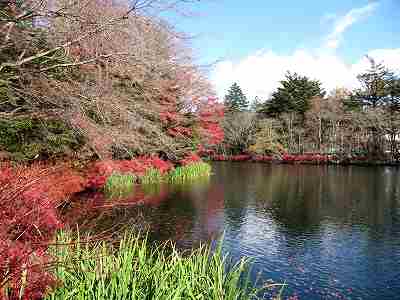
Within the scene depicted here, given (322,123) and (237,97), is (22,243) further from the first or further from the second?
(237,97)

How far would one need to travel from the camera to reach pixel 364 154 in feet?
125

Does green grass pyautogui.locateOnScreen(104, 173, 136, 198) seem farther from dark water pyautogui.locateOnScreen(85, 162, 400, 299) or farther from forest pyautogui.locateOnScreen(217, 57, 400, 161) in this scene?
forest pyautogui.locateOnScreen(217, 57, 400, 161)

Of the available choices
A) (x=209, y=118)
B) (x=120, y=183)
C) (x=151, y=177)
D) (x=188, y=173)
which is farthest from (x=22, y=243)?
(x=209, y=118)

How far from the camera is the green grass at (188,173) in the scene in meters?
23.3

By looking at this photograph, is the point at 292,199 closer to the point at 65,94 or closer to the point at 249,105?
the point at 65,94

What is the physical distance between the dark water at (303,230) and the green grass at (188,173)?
2.34 metres

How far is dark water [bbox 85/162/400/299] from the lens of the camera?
25.9 feet

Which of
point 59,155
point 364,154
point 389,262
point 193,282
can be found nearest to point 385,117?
point 364,154

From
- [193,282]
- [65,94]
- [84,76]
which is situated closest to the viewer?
[193,282]

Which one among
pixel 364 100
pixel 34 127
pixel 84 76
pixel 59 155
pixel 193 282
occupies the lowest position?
pixel 193 282

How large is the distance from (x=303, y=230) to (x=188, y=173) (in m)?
13.1

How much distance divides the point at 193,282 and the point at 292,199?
47.1 ft

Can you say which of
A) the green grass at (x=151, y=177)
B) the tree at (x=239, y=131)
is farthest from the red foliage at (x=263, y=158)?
the green grass at (x=151, y=177)

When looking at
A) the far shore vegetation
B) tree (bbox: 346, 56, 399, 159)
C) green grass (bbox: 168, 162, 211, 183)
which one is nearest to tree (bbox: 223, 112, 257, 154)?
tree (bbox: 346, 56, 399, 159)
